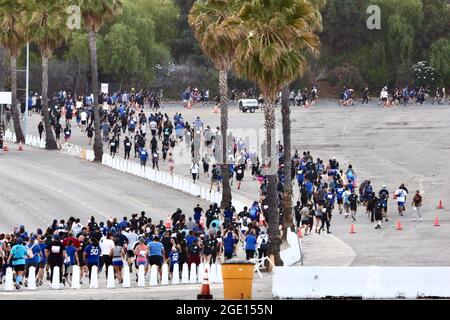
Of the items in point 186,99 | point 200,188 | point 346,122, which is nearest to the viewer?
point 200,188

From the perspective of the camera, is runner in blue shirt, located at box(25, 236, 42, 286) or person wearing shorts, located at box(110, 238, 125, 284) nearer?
runner in blue shirt, located at box(25, 236, 42, 286)

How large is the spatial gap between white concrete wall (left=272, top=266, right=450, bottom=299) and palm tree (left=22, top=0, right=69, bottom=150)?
45.8 m

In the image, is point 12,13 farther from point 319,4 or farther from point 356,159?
point 319,4

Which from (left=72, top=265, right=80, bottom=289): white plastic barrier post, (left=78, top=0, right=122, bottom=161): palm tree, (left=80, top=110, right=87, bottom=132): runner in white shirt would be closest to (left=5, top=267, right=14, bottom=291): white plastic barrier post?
(left=72, top=265, right=80, bottom=289): white plastic barrier post

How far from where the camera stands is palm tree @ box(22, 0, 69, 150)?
76.4 m

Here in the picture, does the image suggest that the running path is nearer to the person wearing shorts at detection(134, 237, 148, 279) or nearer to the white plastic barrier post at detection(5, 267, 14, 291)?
the person wearing shorts at detection(134, 237, 148, 279)

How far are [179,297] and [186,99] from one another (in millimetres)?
68493

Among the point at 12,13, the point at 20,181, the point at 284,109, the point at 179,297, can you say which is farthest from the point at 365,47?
the point at 179,297

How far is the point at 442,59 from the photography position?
111750 mm

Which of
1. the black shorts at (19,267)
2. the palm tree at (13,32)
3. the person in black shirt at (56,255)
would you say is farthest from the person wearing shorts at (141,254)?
the palm tree at (13,32)

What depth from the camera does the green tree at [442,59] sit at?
112 meters

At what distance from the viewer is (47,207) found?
2212 inches

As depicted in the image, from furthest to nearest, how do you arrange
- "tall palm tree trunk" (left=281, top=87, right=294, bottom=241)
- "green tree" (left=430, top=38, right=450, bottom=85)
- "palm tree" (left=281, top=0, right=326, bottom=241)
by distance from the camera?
"green tree" (left=430, top=38, right=450, bottom=85), "tall palm tree trunk" (left=281, top=87, right=294, bottom=241), "palm tree" (left=281, top=0, right=326, bottom=241)

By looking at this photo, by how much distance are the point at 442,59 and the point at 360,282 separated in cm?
8186
